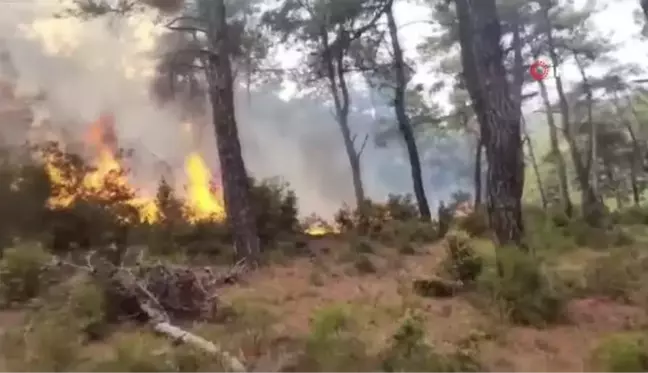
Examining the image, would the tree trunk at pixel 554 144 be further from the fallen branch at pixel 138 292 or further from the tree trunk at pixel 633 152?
the fallen branch at pixel 138 292

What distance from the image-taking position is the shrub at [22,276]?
5578 millimetres

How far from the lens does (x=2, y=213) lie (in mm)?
8273

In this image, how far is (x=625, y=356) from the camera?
3232mm

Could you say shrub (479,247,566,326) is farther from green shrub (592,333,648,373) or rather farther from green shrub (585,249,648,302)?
green shrub (592,333,648,373)

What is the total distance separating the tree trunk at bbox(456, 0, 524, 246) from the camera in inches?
224

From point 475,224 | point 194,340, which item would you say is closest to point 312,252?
point 475,224

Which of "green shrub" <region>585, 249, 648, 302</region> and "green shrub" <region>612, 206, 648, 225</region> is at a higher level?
"green shrub" <region>612, 206, 648, 225</region>

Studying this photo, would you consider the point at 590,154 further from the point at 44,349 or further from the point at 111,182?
the point at 44,349

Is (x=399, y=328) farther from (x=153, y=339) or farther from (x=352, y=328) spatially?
(x=153, y=339)

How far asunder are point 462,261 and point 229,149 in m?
2.77

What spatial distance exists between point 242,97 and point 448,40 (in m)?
4.40

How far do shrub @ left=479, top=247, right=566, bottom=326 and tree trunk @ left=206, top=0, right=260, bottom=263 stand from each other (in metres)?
2.97

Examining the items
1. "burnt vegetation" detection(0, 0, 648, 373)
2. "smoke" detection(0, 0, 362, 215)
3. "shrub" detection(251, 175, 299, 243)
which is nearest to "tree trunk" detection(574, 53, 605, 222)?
"burnt vegetation" detection(0, 0, 648, 373)

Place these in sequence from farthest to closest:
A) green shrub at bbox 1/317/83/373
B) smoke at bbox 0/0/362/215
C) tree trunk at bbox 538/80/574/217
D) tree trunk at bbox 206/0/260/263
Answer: tree trunk at bbox 538/80/574/217 → smoke at bbox 0/0/362/215 → tree trunk at bbox 206/0/260/263 → green shrub at bbox 1/317/83/373
